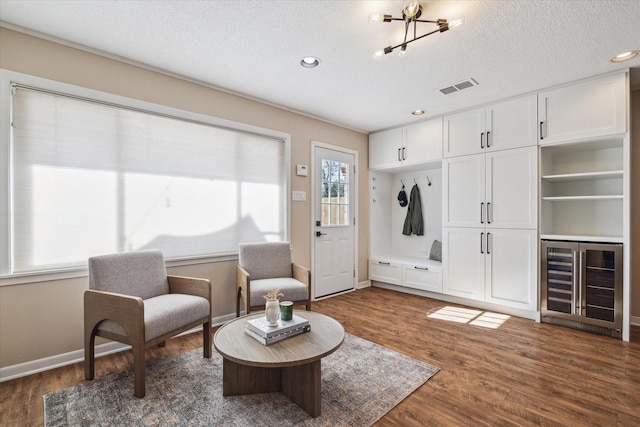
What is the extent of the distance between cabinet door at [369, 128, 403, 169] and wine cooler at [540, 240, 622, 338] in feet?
7.08

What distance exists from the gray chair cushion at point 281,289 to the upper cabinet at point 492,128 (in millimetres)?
2546

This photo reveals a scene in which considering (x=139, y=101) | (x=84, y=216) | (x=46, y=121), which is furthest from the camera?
(x=139, y=101)

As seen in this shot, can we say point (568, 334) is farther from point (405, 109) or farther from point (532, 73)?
point (405, 109)

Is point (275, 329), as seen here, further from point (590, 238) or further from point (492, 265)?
point (590, 238)

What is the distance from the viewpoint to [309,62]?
8.81 ft

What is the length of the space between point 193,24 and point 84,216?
170 centimetres

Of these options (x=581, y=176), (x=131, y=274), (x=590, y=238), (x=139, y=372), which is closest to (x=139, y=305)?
(x=139, y=372)

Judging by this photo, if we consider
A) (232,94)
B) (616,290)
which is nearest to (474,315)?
(616,290)

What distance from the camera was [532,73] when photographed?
9.42ft

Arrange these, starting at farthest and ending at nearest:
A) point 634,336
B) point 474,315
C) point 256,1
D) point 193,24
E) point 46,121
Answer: point 474,315
point 634,336
point 46,121
point 193,24
point 256,1

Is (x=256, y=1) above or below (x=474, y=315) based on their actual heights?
above

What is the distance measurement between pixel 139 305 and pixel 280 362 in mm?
995

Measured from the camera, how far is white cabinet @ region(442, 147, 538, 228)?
3.34 m

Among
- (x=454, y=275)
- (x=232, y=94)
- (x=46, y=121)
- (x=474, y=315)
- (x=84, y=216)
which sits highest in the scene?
(x=232, y=94)
